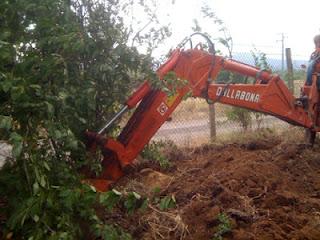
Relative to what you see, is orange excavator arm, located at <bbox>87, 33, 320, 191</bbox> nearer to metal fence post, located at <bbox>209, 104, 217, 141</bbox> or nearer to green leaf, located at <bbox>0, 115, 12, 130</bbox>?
green leaf, located at <bbox>0, 115, 12, 130</bbox>

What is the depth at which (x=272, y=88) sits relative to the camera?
6.93 metres

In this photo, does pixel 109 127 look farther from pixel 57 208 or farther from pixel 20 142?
pixel 20 142

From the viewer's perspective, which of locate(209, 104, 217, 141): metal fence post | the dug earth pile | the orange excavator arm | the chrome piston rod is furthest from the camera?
locate(209, 104, 217, 141): metal fence post

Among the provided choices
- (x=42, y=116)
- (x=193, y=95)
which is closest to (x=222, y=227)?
(x=193, y=95)

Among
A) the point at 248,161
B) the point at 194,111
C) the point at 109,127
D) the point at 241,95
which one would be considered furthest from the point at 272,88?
the point at 194,111

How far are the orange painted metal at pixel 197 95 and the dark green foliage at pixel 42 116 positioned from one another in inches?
58.8

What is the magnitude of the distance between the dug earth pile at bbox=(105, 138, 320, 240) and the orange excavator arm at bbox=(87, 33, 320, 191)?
1.52ft

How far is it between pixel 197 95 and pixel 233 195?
4.80ft

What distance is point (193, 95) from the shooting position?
624 centimetres

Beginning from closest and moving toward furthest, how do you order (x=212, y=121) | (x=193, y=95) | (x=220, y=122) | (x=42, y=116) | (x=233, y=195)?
(x=42, y=116)
(x=233, y=195)
(x=193, y=95)
(x=212, y=121)
(x=220, y=122)

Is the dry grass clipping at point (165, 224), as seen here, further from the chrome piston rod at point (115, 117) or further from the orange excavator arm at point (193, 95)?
the chrome piston rod at point (115, 117)

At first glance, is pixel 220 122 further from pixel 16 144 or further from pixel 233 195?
pixel 16 144

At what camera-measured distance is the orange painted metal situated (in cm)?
566

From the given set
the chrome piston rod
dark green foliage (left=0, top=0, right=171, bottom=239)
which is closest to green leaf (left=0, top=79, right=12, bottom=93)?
dark green foliage (left=0, top=0, right=171, bottom=239)
